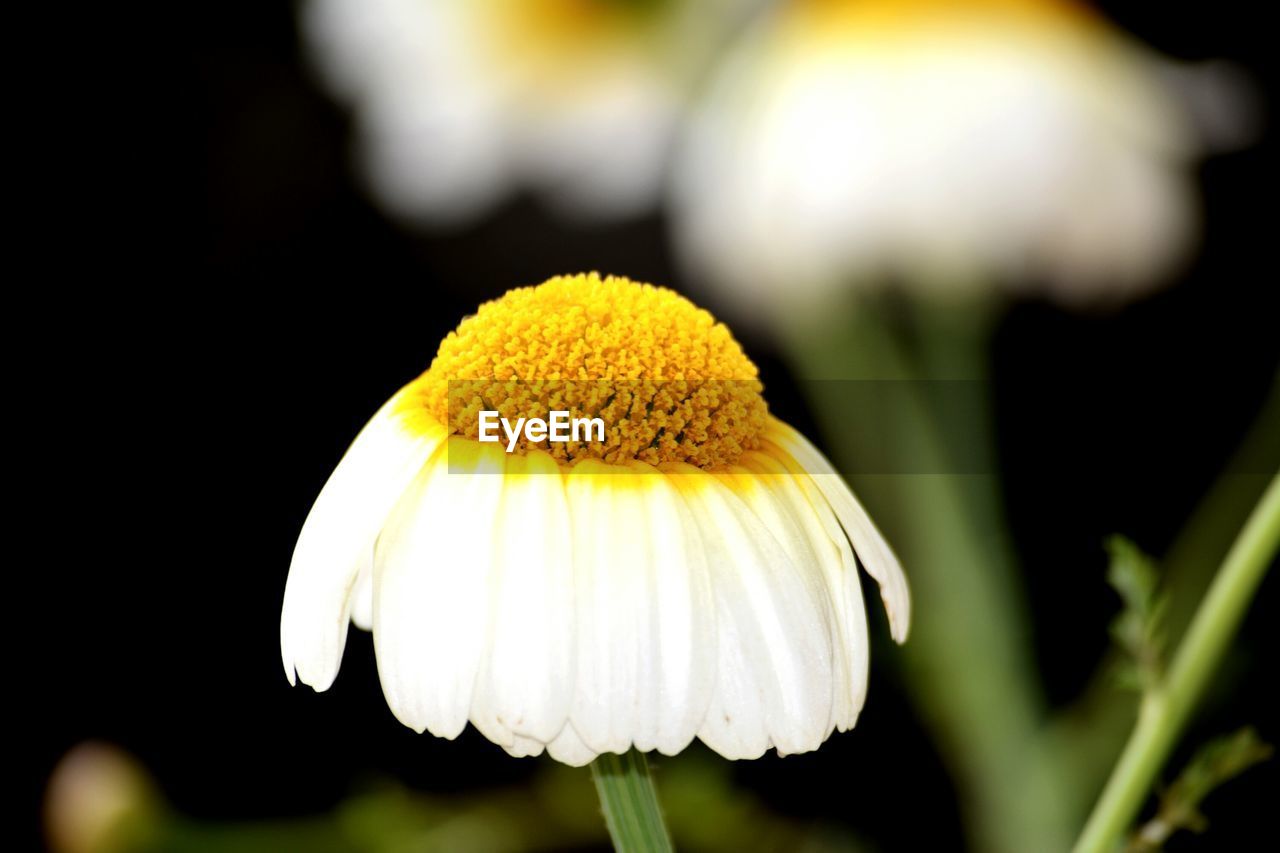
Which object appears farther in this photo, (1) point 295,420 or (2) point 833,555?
(1) point 295,420

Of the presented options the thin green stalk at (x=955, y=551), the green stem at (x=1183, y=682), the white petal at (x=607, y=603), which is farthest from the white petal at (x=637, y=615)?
the thin green stalk at (x=955, y=551)

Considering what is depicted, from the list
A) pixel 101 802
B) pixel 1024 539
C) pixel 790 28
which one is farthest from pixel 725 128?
pixel 101 802

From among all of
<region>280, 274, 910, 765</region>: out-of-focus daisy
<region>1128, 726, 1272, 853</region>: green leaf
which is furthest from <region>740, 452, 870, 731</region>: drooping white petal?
<region>1128, 726, 1272, 853</region>: green leaf

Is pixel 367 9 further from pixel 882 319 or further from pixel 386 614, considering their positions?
pixel 386 614

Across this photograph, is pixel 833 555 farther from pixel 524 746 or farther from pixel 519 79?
pixel 519 79

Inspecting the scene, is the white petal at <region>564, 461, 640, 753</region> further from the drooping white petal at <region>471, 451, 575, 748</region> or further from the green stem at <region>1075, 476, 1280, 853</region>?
the green stem at <region>1075, 476, 1280, 853</region>

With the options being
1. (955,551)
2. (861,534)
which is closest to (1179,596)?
(955,551)
